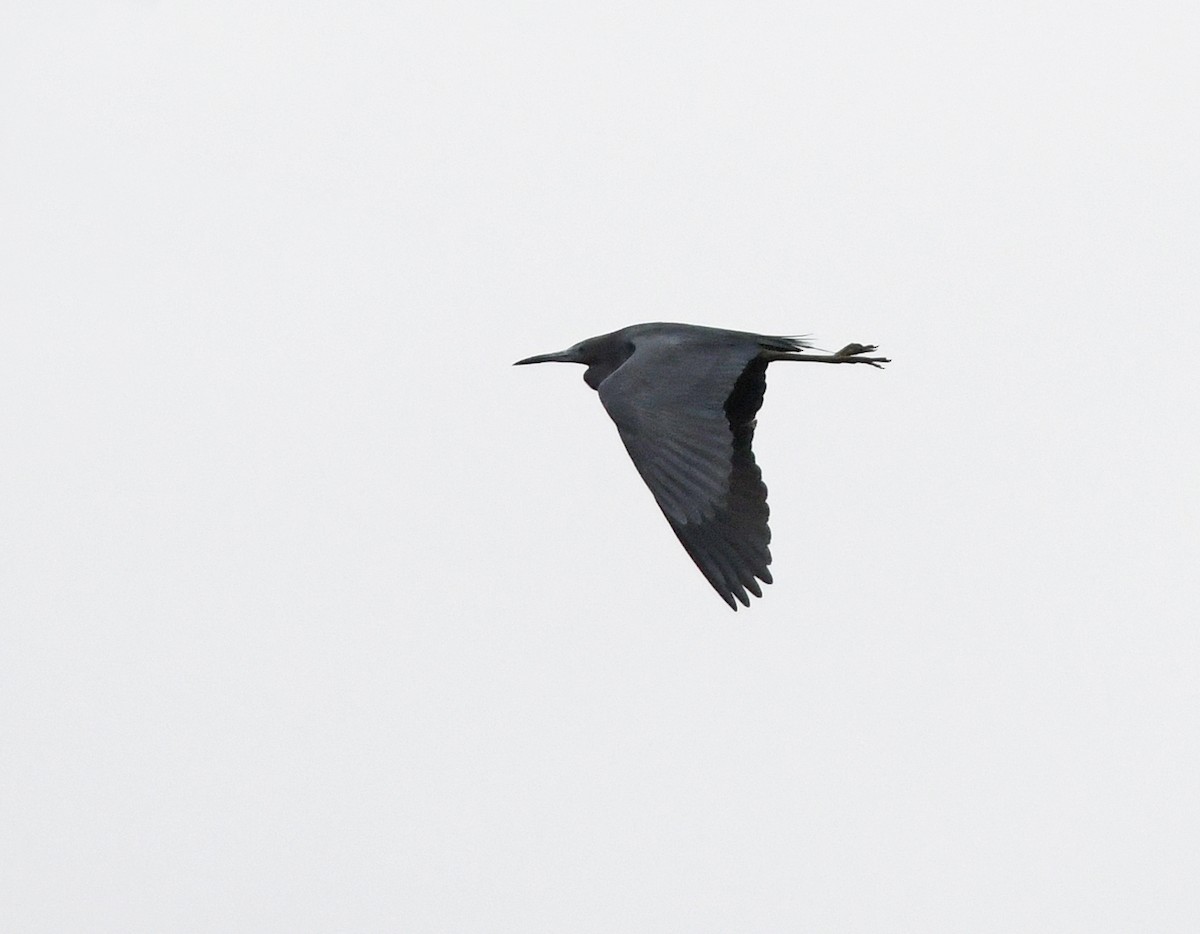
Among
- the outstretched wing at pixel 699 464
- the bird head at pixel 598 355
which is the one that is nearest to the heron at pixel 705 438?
the outstretched wing at pixel 699 464

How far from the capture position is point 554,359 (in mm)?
15148

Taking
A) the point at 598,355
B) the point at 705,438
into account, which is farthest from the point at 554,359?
the point at 705,438

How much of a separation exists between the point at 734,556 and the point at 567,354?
11.0 feet

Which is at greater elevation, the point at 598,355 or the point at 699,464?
the point at 598,355

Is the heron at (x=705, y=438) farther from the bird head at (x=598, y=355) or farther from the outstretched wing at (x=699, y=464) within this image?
the bird head at (x=598, y=355)

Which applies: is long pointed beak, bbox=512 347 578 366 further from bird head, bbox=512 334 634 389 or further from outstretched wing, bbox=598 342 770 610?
outstretched wing, bbox=598 342 770 610

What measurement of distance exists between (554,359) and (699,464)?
3.41 metres

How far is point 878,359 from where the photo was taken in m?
14.4

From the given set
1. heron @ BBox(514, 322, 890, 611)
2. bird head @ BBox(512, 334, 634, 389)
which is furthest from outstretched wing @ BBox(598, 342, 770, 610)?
bird head @ BBox(512, 334, 634, 389)

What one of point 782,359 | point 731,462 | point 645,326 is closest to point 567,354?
point 645,326

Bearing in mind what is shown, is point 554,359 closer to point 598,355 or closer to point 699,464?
point 598,355

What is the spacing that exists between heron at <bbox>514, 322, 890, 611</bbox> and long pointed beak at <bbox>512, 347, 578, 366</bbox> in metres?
1.53

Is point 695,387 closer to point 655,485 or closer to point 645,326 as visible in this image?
point 655,485

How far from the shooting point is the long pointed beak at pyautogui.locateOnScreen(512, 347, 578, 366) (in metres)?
15.0
